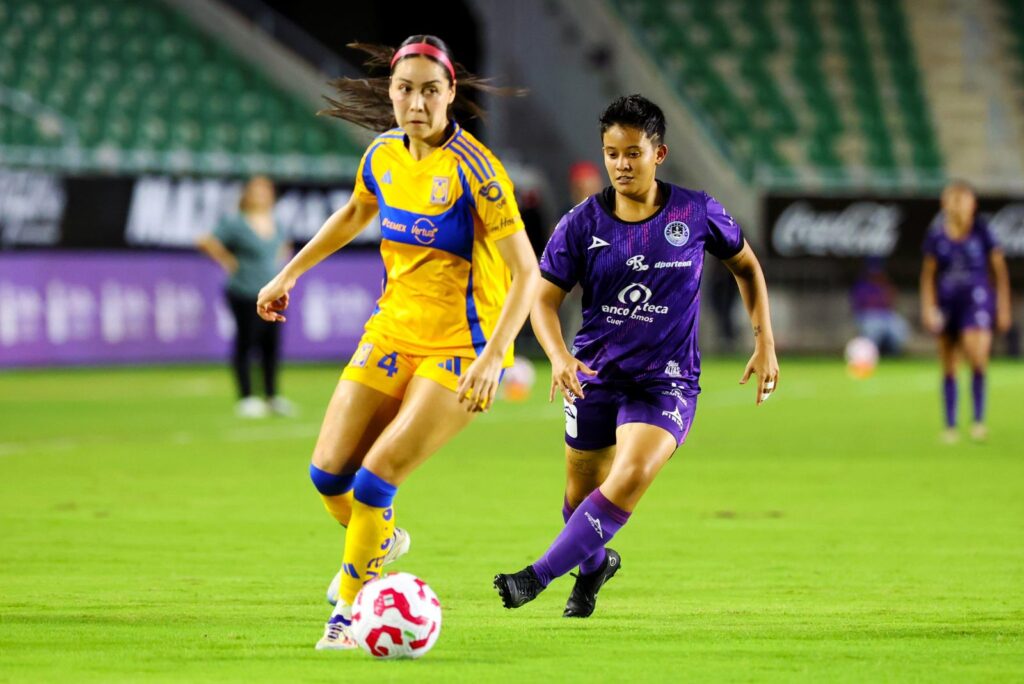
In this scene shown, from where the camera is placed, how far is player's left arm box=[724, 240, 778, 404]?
7023mm

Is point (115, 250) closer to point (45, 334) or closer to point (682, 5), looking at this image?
point (45, 334)

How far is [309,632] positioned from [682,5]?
A: 29859 mm

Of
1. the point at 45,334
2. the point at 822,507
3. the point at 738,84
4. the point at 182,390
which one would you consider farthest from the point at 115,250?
the point at 822,507

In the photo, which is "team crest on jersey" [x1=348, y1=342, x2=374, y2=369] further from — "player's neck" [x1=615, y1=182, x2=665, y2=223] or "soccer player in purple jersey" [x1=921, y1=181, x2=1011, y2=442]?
"soccer player in purple jersey" [x1=921, y1=181, x2=1011, y2=442]

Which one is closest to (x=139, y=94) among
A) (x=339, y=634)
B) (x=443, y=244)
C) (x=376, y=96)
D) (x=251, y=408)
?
(x=251, y=408)

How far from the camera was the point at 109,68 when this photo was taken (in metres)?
30.3

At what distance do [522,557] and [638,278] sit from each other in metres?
2.20

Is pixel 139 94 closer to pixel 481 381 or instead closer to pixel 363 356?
pixel 363 356

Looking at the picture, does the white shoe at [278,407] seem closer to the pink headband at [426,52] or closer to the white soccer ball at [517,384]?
the white soccer ball at [517,384]

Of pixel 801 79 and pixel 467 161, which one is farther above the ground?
pixel 467 161

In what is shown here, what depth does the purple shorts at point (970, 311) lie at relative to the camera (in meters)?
15.4

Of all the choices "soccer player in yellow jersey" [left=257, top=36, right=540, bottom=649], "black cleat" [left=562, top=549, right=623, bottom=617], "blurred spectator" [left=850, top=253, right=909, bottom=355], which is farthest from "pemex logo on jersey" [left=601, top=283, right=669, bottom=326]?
"blurred spectator" [left=850, top=253, right=909, bottom=355]

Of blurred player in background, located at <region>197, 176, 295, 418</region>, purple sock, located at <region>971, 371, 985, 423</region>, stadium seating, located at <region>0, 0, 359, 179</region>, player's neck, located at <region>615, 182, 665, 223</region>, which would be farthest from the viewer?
stadium seating, located at <region>0, 0, 359, 179</region>

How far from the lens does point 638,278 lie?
6.93 meters
